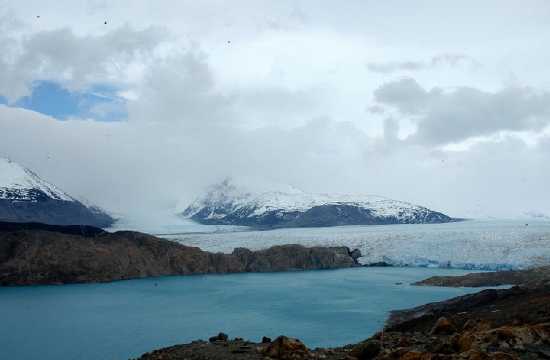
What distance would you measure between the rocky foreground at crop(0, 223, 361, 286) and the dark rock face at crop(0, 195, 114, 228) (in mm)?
55352

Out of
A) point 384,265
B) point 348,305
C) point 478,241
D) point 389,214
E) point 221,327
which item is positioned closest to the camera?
point 221,327

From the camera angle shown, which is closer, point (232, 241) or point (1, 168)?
point (232, 241)

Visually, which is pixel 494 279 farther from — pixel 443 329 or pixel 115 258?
pixel 115 258

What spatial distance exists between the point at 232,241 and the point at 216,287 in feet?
76.1

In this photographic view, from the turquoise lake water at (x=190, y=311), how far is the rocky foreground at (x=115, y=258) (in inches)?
88.6

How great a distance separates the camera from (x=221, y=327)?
2444 cm

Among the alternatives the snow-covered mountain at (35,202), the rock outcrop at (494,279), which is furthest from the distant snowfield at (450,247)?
the snow-covered mountain at (35,202)

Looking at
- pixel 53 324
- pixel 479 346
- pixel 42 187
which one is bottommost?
pixel 53 324

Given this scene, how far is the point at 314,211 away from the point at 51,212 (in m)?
61.5

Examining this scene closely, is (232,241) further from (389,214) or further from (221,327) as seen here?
(389,214)

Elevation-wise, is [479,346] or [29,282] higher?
[479,346]

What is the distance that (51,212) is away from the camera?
11400 cm

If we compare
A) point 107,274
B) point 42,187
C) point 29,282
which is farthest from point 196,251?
point 42,187

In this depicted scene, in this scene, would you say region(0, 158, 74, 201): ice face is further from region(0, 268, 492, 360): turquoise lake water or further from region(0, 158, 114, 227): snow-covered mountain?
region(0, 268, 492, 360): turquoise lake water
